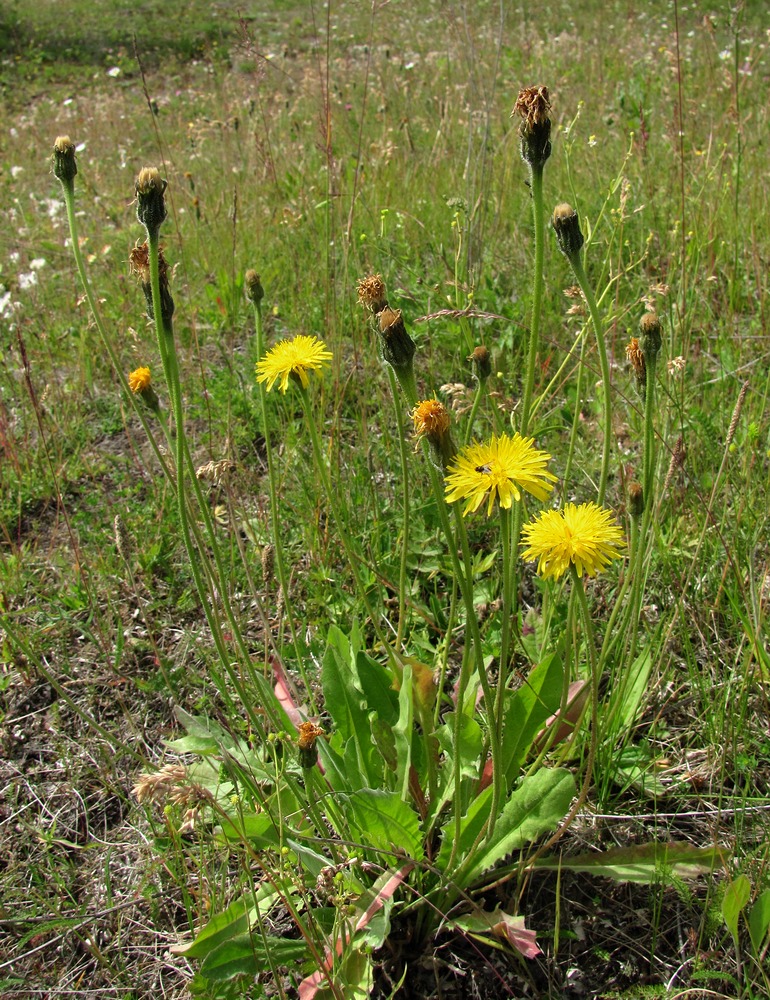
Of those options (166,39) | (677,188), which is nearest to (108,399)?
(677,188)

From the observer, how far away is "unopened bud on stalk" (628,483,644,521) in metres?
1.30

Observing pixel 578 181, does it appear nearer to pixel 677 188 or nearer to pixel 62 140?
pixel 677 188

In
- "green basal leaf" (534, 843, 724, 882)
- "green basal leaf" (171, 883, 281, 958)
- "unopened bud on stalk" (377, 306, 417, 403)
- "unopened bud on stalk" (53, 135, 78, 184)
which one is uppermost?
"unopened bud on stalk" (53, 135, 78, 184)

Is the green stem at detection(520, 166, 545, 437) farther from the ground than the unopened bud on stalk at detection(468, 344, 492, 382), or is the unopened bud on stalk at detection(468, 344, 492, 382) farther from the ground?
the green stem at detection(520, 166, 545, 437)

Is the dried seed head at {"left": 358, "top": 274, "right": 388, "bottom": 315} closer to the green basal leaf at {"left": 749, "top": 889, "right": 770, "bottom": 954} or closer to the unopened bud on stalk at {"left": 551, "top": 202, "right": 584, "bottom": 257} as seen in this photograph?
the unopened bud on stalk at {"left": 551, "top": 202, "right": 584, "bottom": 257}

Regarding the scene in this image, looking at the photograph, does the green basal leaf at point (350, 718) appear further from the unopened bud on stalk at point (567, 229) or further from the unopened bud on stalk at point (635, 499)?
the unopened bud on stalk at point (567, 229)

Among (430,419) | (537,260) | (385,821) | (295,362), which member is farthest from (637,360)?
(385,821)

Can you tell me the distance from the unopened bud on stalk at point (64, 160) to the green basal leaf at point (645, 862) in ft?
4.89

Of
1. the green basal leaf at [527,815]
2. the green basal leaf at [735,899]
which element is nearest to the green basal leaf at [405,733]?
the green basal leaf at [527,815]

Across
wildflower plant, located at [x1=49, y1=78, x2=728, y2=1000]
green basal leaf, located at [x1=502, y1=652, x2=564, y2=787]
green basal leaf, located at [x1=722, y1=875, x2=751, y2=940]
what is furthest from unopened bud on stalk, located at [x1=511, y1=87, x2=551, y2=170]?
green basal leaf, located at [x1=722, y1=875, x2=751, y2=940]

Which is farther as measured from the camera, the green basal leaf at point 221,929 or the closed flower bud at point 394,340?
the green basal leaf at point 221,929

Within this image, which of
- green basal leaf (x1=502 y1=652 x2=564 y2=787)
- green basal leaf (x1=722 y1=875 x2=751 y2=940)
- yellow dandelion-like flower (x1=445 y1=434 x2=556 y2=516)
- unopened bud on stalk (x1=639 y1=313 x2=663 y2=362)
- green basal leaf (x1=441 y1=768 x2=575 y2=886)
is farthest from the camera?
green basal leaf (x1=502 y1=652 x2=564 y2=787)

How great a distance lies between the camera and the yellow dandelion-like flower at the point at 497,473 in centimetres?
105

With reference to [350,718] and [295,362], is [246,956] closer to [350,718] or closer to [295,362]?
[350,718]
